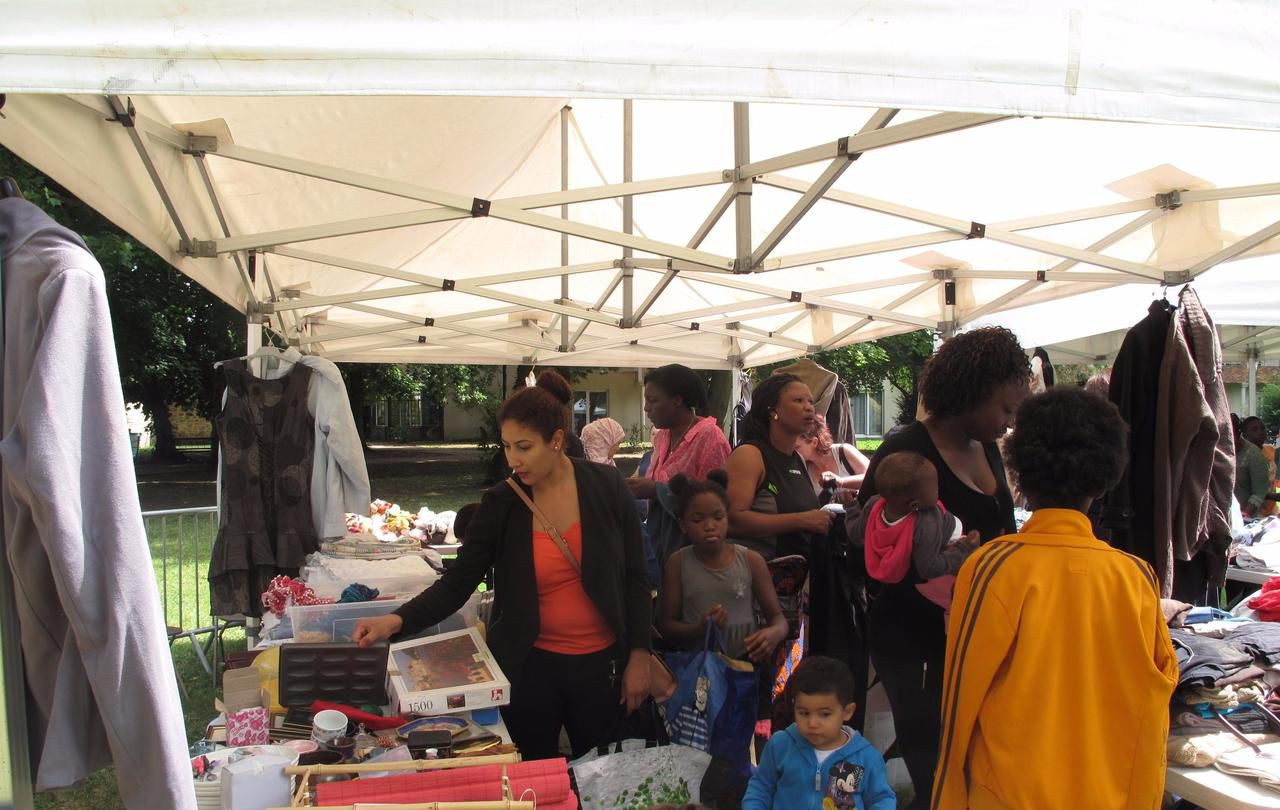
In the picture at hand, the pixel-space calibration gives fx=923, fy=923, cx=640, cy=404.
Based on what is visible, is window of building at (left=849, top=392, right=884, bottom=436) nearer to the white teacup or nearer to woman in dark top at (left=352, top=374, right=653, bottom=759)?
woman in dark top at (left=352, top=374, right=653, bottom=759)

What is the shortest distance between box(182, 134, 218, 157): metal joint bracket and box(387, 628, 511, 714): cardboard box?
7.41 ft

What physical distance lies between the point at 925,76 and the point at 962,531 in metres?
1.63

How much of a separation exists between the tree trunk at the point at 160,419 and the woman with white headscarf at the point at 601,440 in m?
18.0

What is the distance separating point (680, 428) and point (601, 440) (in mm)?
1158

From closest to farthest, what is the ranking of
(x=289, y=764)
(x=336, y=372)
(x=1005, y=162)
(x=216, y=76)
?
(x=216, y=76), (x=289, y=764), (x=1005, y=162), (x=336, y=372)

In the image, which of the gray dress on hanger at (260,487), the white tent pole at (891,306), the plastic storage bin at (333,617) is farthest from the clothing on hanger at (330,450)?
the white tent pole at (891,306)

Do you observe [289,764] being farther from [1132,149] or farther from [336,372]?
[1132,149]

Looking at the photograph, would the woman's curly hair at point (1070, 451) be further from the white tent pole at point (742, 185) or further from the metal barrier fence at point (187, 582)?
the metal barrier fence at point (187, 582)

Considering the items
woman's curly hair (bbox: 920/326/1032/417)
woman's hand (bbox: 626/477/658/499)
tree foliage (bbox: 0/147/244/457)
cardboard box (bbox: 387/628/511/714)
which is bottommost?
cardboard box (bbox: 387/628/511/714)

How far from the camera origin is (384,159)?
4.85 metres

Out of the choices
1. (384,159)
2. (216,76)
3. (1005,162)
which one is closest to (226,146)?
(384,159)

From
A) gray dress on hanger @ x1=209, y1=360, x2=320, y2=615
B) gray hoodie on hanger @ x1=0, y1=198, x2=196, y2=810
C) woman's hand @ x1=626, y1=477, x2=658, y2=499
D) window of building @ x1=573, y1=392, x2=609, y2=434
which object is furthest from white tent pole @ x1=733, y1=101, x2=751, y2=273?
window of building @ x1=573, y1=392, x2=609, y2=434

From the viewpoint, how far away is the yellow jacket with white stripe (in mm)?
1962

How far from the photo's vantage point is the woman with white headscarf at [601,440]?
17.9 ft
